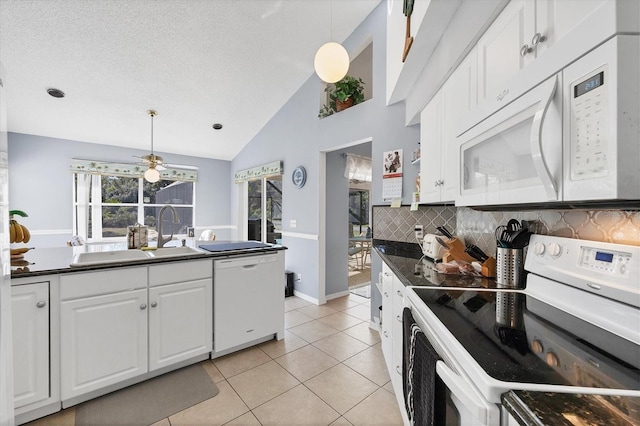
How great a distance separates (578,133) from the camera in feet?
2.42

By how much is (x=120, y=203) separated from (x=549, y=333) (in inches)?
239

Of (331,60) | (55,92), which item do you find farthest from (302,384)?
(55,92)

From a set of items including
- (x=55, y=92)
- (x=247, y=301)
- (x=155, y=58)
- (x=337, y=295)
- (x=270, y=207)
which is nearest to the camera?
(x=247, y=301)

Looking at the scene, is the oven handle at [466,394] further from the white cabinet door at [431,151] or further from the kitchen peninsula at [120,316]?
the kitchen peninsula at [120,316]

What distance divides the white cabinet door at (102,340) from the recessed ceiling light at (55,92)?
317 cm

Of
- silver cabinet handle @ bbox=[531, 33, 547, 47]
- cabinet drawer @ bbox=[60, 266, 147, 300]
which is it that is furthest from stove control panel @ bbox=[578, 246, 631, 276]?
cabinet drawer @ bbox=[60, 266, 147, 300]

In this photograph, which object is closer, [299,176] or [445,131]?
[445,131]

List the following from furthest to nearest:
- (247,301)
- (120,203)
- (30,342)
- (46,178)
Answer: (120,203)
(46,178)
(247,301)
(30,342)

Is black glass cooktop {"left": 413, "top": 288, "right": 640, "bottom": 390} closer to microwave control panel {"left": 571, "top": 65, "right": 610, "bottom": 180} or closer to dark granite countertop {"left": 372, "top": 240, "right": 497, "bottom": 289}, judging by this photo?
dark granite countertop {"left": 372, "top": 240, "right": 497, "bottom": 289}

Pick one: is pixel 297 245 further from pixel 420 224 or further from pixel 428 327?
pixel 428 327

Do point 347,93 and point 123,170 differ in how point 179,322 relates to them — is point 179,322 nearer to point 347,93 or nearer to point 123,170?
point 347,93

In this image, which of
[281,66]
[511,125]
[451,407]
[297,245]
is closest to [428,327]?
[451,407]

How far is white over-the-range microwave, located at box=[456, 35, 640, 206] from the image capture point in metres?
0.64

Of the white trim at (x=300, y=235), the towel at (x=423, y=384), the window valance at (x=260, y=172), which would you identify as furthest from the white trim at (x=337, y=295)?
the towel at (x=423, y=384)
